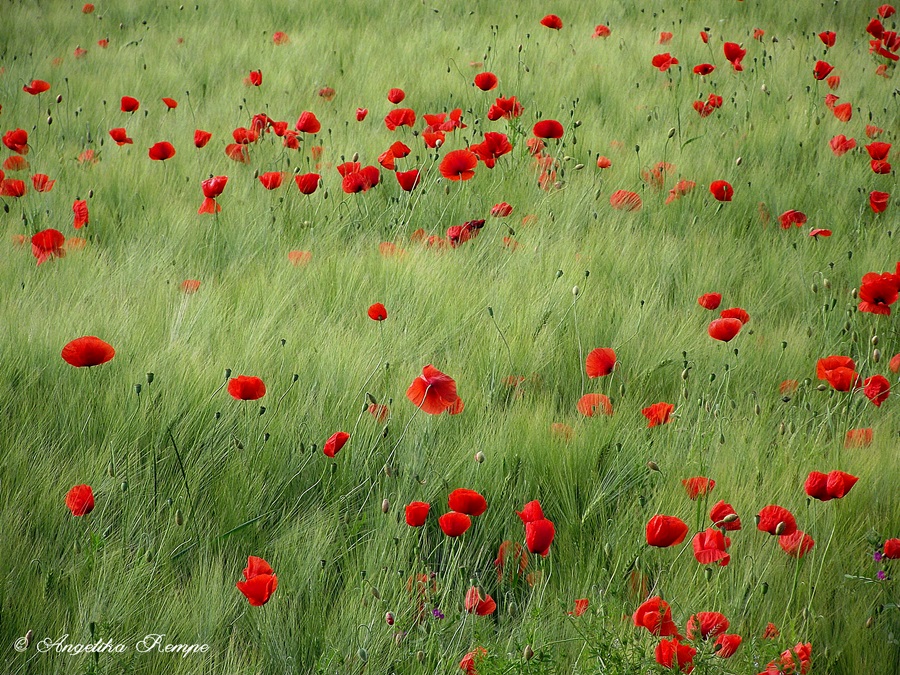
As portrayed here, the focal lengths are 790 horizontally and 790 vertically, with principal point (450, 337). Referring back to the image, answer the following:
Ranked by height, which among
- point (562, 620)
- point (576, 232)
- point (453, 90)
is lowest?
point (562, 620)

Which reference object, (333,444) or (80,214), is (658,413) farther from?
(80,214)

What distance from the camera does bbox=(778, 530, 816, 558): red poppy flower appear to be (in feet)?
4.09

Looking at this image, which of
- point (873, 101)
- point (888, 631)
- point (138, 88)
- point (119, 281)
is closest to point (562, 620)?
point (888, 631)

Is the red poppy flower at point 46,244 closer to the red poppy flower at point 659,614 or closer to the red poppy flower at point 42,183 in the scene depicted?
the red poppy flower at point 42,183

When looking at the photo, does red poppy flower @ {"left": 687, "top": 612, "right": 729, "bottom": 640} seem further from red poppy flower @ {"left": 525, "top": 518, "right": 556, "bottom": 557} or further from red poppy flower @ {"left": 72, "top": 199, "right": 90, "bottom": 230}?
red poppy flower @ {"left": 72, "top": 199, "right": 90, "bottom": 230}

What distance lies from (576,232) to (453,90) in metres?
1.55

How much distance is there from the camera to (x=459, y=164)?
249 centimetres

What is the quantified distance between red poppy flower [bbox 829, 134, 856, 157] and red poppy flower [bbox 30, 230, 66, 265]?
2718 mm

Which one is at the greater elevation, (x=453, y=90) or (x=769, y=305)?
(x=453, y=90)

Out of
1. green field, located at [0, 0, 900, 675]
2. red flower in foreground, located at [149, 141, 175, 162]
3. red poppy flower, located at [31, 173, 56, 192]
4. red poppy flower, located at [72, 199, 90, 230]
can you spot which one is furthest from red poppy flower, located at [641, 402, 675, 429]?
red poppy flower, located at [31, 173, 56, 192]

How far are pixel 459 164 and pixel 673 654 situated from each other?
1.78 meters

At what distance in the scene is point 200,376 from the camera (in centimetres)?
168

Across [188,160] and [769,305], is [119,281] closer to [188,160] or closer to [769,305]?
[188,160]

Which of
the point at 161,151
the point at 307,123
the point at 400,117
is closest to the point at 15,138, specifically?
the point at 161,151
